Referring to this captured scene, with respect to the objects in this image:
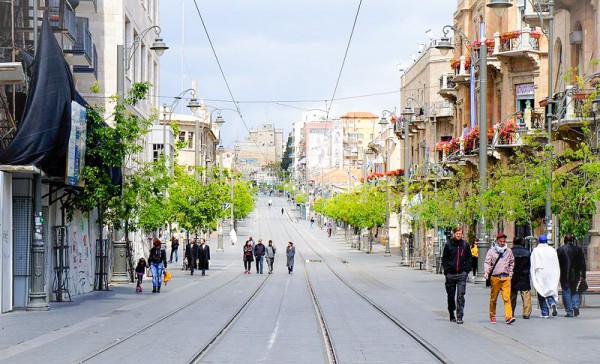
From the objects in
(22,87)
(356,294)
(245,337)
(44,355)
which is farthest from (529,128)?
(44,355)

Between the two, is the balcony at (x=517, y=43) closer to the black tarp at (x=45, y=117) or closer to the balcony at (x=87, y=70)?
the balcony at (x=87, y=70)

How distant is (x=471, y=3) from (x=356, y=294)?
29572 mm

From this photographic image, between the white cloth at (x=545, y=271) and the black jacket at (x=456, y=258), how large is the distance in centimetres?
215

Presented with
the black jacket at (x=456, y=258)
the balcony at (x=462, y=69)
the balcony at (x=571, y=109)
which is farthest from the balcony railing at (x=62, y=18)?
the balcony at (x=462, y=69)

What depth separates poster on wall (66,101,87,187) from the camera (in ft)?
91.9

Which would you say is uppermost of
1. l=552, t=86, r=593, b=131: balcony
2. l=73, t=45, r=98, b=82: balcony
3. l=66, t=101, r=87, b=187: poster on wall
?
l=73, t=45, r=98, b=82: balcony

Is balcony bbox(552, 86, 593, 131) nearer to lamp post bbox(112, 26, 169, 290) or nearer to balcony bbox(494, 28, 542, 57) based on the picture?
lamp post bbox(112, 26, 169, 290)

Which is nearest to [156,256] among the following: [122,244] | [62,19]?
[122,244]

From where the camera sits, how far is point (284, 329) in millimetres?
20719

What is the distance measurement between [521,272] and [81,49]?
1871cm

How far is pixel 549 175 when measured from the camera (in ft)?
100

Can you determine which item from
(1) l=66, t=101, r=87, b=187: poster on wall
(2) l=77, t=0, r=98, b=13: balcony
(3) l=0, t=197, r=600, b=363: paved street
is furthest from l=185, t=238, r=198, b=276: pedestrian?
(1) l=66, t=101, r=87, b=187: poster on wall

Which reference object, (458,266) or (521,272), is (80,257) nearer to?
(521,272)

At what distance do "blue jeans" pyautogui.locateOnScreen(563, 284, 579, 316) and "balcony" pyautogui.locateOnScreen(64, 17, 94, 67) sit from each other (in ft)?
62.0
